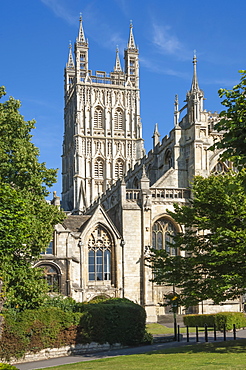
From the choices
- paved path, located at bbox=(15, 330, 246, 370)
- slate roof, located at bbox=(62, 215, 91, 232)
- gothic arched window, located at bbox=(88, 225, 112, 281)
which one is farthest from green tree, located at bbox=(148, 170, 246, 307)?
slate roof, located at bbox=(62, 215, 91, 232)

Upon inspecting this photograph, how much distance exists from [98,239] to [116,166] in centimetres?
4620

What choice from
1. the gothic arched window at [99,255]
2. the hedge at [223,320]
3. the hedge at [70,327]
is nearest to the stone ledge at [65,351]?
the hedge at [70,327]

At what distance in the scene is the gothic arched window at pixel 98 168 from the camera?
88188mm

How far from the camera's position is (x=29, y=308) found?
26453mm

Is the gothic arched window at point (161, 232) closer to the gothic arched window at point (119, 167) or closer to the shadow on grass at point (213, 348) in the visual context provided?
the shadow on grass at point (213, 348)

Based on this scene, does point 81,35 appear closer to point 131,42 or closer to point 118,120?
point 131,42

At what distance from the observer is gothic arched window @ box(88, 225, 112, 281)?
43250 mm

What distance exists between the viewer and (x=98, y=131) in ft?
293

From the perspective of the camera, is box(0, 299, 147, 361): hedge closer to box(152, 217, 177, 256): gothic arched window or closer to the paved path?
the paved path

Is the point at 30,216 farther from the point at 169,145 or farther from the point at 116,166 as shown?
the point at 116,166

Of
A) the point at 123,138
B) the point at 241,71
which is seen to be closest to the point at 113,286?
the point at 241,71

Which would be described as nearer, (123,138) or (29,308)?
(29,308)

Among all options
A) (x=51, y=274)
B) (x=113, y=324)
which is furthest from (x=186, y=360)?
(x=51, y=274)

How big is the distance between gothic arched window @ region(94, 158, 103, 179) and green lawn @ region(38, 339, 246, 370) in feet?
212
